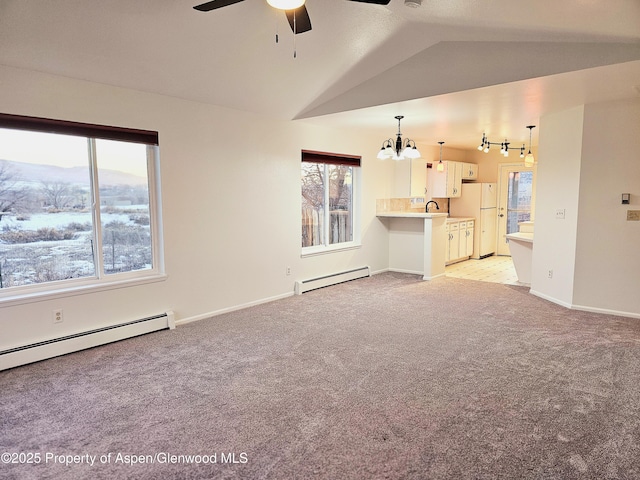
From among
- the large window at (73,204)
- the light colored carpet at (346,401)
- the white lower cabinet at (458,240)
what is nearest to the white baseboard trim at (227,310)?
the light colored carpet at (346,401)

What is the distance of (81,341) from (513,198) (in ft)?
28.1

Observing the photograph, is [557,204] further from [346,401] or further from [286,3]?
[286,3]

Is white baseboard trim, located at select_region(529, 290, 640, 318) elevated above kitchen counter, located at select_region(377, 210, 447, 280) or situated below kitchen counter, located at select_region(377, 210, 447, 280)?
below

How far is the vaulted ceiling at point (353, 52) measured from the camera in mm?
2961

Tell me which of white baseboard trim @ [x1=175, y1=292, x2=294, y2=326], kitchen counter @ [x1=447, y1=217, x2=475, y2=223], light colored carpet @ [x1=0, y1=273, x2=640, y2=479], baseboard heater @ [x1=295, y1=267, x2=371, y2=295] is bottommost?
light colored carpet @ [x1=0, y1=273, x2=640, y2=479]

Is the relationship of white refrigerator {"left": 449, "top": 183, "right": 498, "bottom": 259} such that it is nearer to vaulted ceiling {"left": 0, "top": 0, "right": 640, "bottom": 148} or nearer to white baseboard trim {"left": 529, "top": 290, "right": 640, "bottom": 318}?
white baseboard trim {"left": 529, "top": 290, "right": 640, "bottom": 318}

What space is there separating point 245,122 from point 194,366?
2.89 meters

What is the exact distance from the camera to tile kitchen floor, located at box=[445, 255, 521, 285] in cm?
670

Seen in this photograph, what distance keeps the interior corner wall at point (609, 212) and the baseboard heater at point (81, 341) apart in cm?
470

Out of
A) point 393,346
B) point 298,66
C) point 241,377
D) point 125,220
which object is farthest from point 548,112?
point 125,220

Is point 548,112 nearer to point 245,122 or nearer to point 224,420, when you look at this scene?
point 245,122

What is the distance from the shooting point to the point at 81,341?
362 centimetres

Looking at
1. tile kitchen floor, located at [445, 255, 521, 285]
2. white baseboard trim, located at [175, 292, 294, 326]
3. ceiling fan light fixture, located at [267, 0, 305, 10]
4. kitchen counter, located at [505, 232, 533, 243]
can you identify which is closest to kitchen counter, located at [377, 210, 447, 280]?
tile kitchen floor, located at [445, 255, 521, 285]

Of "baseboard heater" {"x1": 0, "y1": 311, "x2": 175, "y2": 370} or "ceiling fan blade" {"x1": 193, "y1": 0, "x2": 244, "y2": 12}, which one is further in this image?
"baseboard heater" {"x1": 0, "y1": 311, "x2": 175, "y2": 370}
